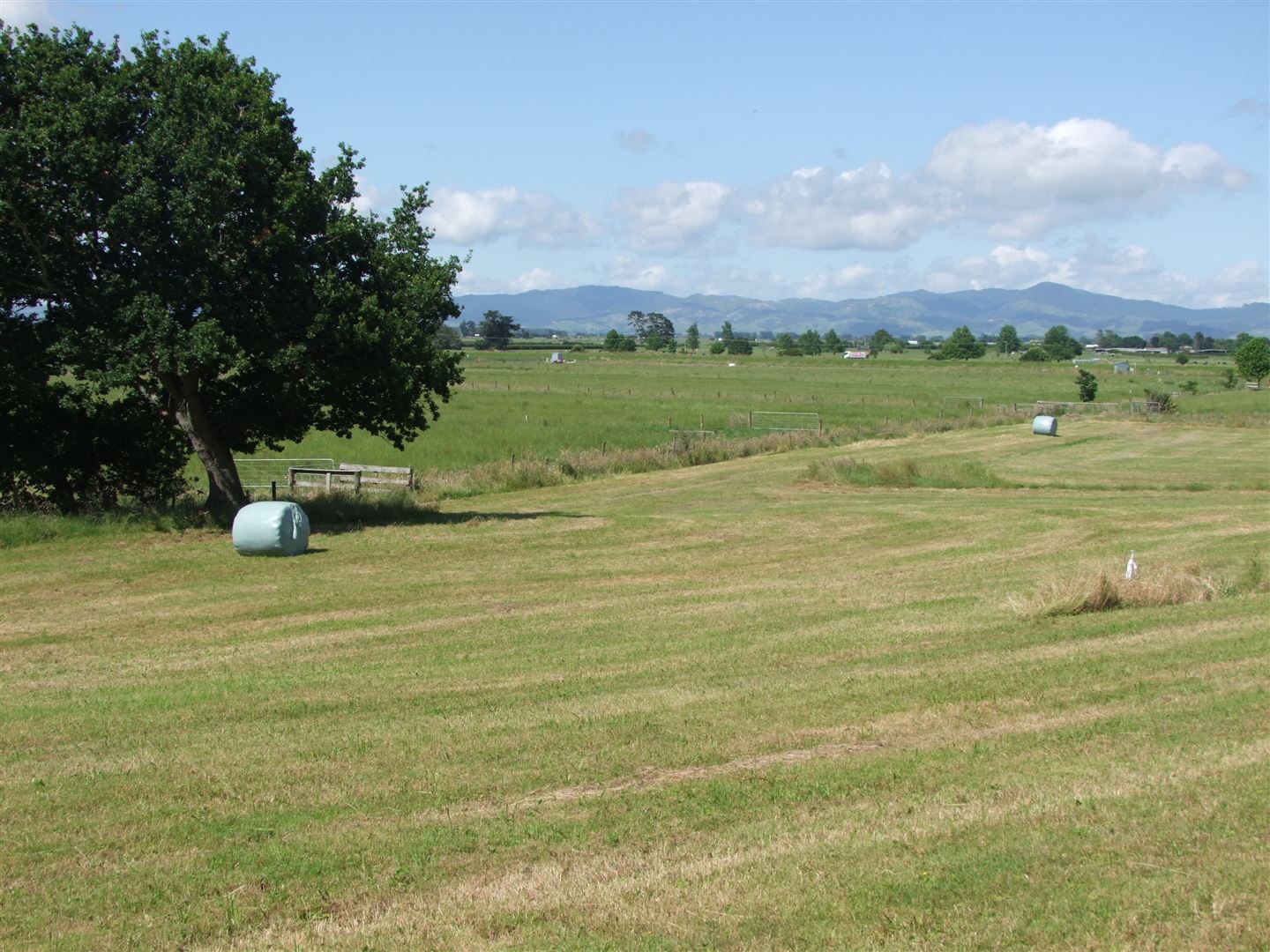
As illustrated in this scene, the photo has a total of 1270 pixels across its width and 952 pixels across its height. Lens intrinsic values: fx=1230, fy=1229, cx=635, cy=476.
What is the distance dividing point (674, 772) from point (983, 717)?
2792 mm

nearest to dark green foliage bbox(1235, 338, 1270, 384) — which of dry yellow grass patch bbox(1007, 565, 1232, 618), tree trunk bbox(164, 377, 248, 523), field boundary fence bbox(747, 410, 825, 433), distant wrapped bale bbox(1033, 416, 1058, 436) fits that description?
field boundary fence bbox(747, 410, 825, 433)

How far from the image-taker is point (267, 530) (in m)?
20.9

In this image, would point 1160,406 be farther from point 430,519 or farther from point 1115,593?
point 1115,593

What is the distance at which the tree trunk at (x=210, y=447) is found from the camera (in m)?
24.2

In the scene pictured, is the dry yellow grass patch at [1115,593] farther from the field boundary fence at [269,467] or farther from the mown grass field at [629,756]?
the field boundary fence at [269,467]

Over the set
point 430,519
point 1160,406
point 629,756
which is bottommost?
point 430,519

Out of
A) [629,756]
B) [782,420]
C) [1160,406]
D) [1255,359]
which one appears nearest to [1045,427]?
[1160,406]

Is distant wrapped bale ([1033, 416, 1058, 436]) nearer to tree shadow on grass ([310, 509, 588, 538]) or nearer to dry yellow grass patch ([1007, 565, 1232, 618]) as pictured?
tree shadow on grass ([310, 509, 588, 538])

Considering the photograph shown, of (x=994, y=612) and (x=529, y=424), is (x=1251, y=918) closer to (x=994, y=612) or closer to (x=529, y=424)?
(x=994, y=612)

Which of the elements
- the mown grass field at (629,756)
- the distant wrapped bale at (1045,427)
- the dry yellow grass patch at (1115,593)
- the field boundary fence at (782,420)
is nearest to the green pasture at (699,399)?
the field boundary fence at (782,420)

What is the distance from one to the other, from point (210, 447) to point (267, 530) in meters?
4.68

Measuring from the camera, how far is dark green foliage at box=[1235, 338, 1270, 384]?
9956 cm

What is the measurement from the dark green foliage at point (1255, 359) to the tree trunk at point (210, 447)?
9499 cm

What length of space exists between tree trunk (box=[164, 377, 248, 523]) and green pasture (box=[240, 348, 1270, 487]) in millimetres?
15400
